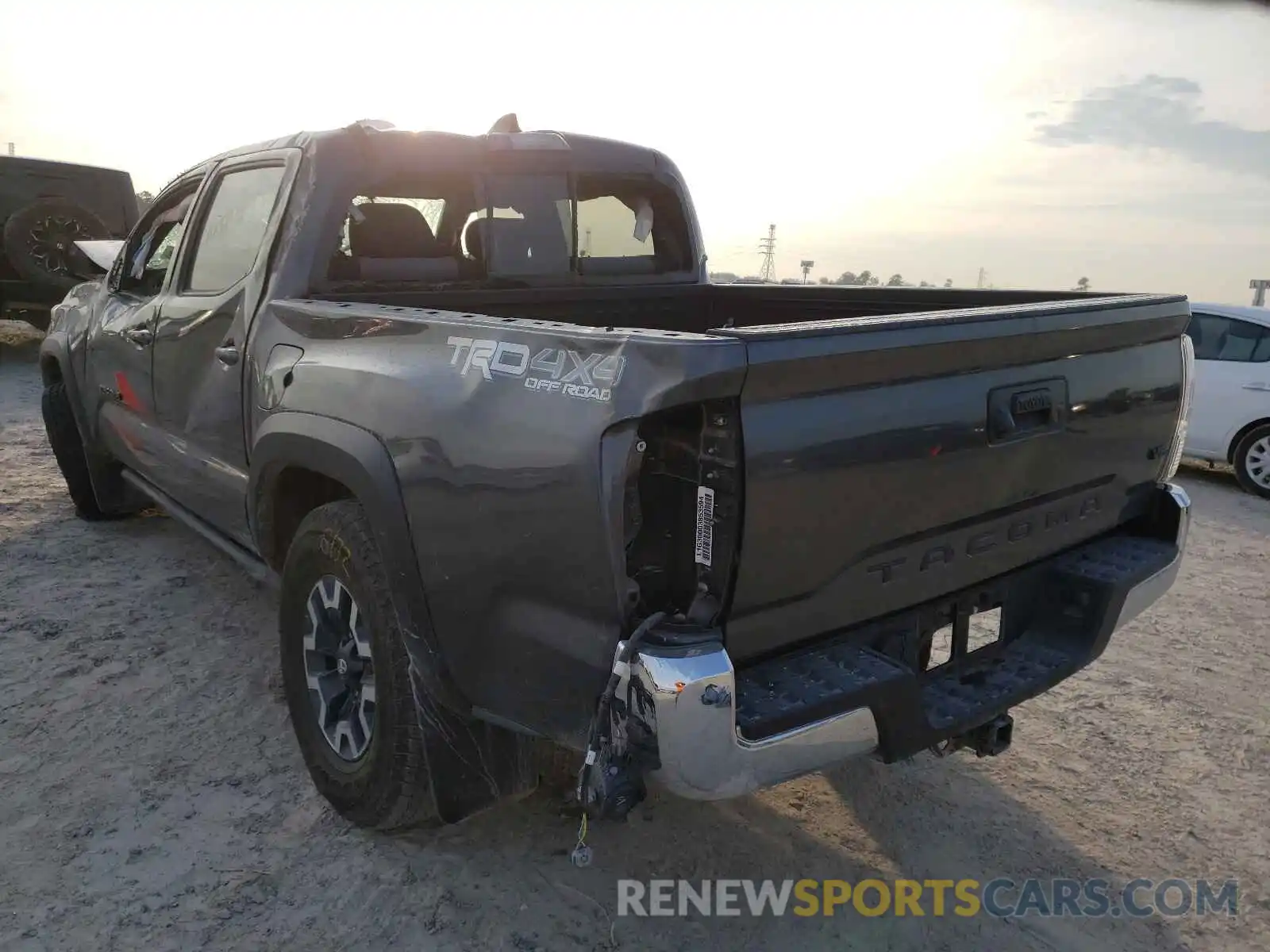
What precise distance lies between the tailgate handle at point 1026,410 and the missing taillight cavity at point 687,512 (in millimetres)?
821

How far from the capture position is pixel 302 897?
256cm

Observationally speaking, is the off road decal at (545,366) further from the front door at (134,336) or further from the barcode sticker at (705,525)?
the front door at (134,336)

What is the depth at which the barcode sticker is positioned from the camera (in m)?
1.98

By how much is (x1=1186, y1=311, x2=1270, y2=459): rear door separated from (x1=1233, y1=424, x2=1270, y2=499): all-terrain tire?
0.10 meters

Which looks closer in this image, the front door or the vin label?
the vin label

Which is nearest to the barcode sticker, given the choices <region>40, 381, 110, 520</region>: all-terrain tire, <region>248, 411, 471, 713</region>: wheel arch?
<region>248, 411, 471, 713</region>: wheel arch

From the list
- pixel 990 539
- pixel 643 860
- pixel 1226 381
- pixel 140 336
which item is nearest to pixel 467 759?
pixel 643 860

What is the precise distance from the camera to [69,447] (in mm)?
5668

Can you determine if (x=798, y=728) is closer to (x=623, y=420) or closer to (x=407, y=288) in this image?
(x=623, y=420)

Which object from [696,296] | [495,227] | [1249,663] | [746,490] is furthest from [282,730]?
[1249,663]

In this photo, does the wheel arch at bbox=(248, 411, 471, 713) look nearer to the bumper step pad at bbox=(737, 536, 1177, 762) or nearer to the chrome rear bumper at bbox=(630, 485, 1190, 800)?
the chrome rear bumper at bbox=(630, 485, 1190, 800)

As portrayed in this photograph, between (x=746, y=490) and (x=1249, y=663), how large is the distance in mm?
3572

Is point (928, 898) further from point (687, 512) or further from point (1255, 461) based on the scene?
point (1255, 461)

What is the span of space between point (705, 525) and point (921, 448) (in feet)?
1.96
